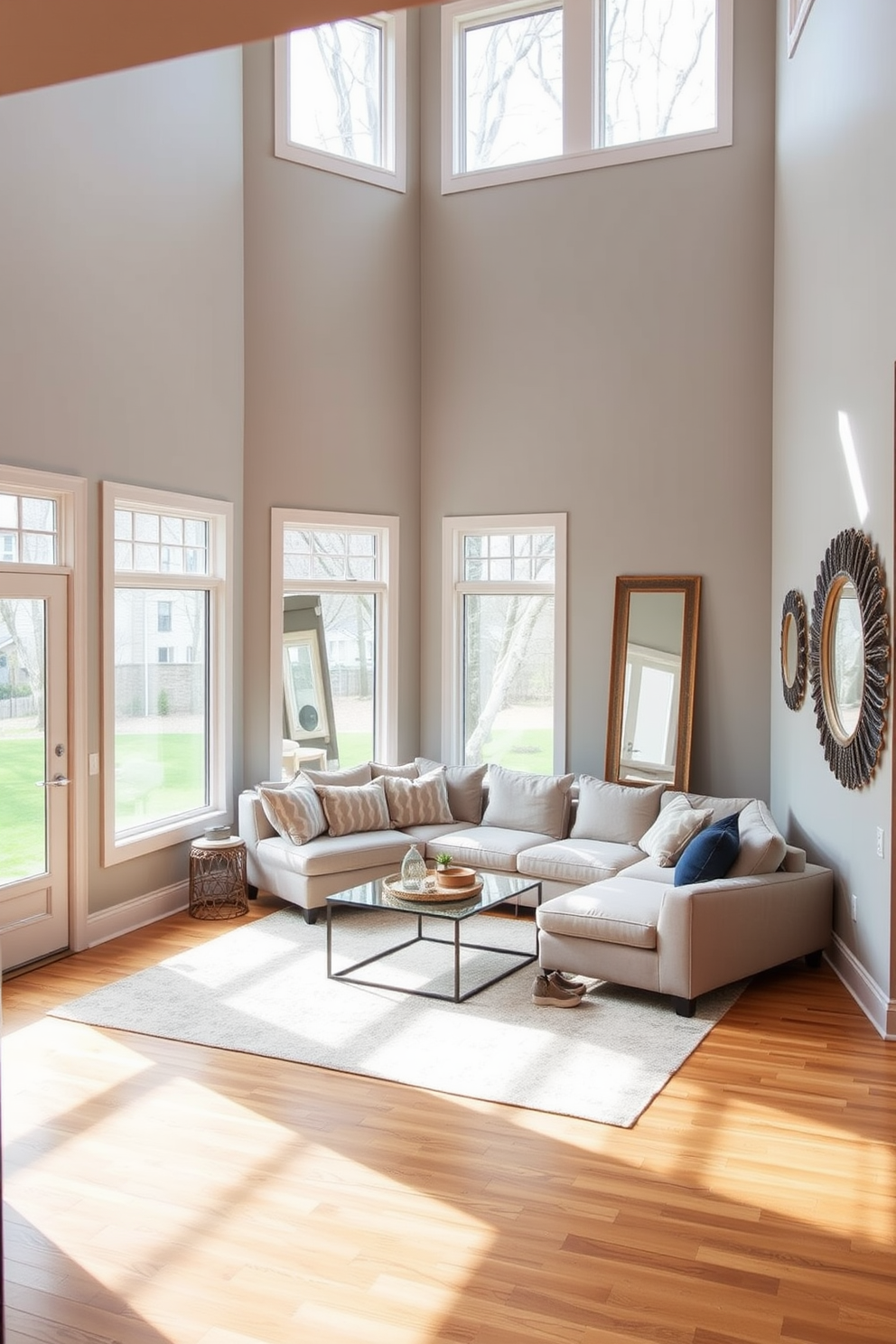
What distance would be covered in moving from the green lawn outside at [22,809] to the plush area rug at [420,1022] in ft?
2.58

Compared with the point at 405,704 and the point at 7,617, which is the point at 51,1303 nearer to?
the point at 7,617

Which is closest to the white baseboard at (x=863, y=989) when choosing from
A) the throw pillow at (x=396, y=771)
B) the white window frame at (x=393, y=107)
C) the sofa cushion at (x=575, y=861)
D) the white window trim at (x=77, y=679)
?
the sofa cushion at (x=575, y=861)

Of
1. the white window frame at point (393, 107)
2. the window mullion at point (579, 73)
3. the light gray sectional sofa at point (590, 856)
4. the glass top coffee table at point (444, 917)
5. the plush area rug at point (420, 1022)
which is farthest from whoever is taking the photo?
the white window frame at point (393, 107)

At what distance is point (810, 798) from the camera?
20.3ft

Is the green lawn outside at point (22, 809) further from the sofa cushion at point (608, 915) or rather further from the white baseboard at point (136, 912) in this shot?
the sofa cushion at point (608, 915)

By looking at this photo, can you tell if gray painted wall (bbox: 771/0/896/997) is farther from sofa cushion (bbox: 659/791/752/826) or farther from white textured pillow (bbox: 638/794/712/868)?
white textured pillow (bbox: 638/794/712/868)

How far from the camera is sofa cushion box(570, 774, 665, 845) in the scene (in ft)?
22.9

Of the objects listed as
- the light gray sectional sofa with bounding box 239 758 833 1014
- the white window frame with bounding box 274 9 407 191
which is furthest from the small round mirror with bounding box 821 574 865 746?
the white window frame with bounding box 274 9 407 191

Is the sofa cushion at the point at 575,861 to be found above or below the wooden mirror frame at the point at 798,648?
below

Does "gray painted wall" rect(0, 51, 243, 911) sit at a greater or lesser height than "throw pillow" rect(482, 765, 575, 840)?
greater

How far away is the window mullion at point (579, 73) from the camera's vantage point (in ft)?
25.4

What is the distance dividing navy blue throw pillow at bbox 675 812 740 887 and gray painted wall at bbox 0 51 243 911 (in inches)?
125

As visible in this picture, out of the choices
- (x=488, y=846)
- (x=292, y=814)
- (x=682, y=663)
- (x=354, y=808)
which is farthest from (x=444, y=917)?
(x=682, y=663)

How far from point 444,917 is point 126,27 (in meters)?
4.03
